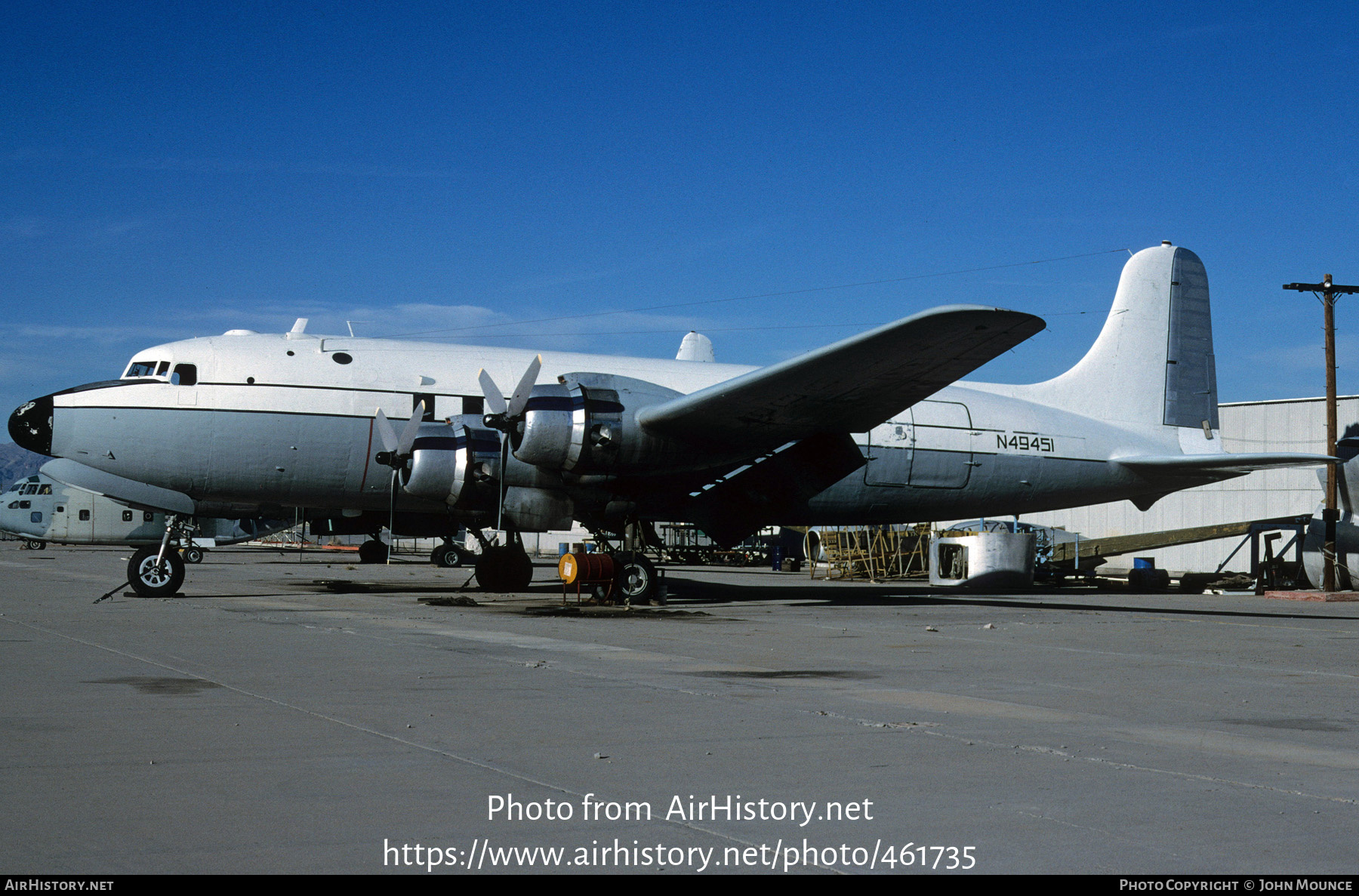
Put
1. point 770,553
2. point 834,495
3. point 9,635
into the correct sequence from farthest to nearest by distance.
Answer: point 770,553 < point 834,495 < point 9,635

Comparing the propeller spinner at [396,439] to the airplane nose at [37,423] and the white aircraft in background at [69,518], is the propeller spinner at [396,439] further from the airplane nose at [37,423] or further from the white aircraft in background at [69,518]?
the white aircraft in background at [69,518]

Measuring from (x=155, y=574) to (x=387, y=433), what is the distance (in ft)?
13.2

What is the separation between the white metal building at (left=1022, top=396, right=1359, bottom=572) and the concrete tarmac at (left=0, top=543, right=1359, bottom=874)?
25.3 metres

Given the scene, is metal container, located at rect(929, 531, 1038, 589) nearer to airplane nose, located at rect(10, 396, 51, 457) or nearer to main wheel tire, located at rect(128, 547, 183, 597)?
main wheel tire, located at rect(128, 547, 183, 597)

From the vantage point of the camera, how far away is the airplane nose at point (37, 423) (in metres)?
17.4

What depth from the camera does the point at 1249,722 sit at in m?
7.03

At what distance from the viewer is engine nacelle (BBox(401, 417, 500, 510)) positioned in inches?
682

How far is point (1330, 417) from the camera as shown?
→ 26734mm

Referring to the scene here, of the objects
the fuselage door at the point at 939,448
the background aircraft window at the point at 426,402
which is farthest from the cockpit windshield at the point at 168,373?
the fuselage door at the point at 939,448

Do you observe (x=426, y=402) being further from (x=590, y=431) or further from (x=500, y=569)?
(x=590, y=431)

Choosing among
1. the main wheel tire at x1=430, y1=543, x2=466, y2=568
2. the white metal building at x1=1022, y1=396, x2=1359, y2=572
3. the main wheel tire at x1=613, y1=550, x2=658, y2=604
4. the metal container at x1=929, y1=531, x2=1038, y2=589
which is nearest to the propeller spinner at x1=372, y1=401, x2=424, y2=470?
the main wheel tire at x1=613, y1=550, x2=658, y2=604

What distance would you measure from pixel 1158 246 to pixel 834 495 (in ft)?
33.4

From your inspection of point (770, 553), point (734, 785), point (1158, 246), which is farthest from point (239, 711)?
point (770, 553)
